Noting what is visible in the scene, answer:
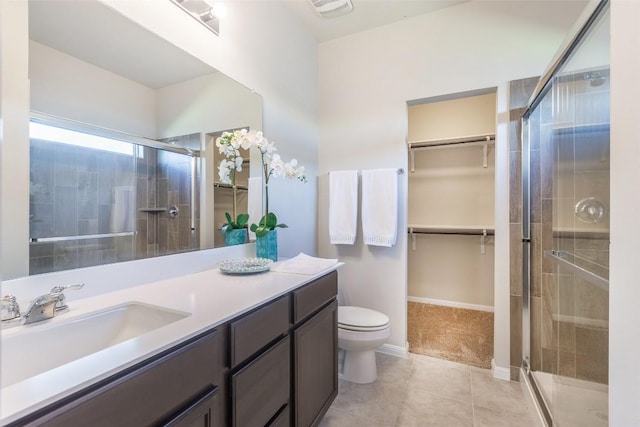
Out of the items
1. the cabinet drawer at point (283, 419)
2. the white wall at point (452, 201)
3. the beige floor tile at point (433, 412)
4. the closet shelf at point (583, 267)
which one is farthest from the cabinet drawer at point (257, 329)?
the white wall at point (452, 201)

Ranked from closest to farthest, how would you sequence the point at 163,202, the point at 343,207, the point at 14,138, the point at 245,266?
the point at 14,138 < the point at 163,202 < the point at 245,266 < the point at 343,207

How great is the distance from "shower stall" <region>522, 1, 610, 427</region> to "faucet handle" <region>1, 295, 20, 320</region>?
1.88m

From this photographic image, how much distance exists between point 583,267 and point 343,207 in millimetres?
1517

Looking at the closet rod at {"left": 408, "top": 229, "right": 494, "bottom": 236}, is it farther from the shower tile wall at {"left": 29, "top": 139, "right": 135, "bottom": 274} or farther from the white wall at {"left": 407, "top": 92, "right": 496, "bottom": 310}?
the shower tile wall at {"left": 29, "top": 139, "right": 135, "bottom": 274}

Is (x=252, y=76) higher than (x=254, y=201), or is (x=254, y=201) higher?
(x=252, y=76)

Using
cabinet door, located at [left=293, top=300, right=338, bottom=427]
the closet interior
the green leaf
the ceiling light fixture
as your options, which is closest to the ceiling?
the ceiling light fixture

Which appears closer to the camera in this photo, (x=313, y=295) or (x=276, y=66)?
(x=313, y=295)

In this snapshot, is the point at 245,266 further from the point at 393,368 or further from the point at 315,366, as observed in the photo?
the point at 393,368

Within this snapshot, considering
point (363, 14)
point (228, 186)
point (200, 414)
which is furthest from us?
point (363, 14)

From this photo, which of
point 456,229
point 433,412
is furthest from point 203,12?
point 456,229

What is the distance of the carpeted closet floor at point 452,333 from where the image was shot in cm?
226

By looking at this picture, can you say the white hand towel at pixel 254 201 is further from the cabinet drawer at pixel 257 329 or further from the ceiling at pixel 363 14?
the ceiling at pixel 363 14

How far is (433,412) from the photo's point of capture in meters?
1.64

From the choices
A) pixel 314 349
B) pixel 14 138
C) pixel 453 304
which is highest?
pixel 14 138
